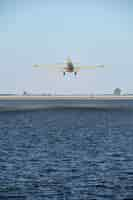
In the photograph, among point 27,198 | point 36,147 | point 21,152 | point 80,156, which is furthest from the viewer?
point 36,147

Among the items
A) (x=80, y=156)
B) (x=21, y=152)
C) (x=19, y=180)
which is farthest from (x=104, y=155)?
(x=19, y=180)

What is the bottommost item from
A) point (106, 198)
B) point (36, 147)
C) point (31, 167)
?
point (106, 198)

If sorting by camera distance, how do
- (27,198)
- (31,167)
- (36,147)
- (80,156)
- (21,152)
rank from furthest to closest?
(36,147) → (21,152) → (80,156) → (31,167) → (27,198)

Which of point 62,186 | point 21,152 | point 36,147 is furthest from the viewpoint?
point 36,147

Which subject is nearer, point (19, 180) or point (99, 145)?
point (19, 180)

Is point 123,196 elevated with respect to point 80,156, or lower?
lower

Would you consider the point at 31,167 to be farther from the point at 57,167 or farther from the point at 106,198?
the point at 106,198

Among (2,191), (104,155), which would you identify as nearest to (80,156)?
(104,155)

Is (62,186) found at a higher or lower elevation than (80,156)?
lower

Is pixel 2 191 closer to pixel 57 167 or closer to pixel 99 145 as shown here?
pixel 57 167
